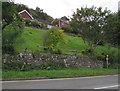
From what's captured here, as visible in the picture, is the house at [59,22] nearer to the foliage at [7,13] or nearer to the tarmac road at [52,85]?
the foliage at [7,13]

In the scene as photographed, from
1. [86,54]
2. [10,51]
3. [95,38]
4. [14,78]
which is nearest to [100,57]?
[86,54]

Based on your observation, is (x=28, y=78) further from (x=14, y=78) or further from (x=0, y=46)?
(x=0, y=46)

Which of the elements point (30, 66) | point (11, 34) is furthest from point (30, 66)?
point (11, 34)

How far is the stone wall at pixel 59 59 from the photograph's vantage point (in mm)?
13890

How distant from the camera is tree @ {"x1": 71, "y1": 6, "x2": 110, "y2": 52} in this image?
20906 millimetres

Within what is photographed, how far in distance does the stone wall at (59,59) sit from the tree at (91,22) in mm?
2873

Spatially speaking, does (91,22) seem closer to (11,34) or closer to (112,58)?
(112,58)

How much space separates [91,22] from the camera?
21.1 meters

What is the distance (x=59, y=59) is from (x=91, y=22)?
7648 millimetres

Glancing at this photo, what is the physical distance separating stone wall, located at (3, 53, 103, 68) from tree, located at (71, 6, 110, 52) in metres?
2.87

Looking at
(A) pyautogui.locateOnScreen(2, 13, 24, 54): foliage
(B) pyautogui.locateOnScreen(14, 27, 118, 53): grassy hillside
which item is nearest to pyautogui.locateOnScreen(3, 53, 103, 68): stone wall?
(A) pyautogui.locateOnScreen(2, 13, 24, 54): foliage

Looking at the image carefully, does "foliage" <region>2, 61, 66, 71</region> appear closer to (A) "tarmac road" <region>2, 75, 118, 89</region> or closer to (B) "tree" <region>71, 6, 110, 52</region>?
(A) "tarmac road" <region>2, 75, 118, 89</region>

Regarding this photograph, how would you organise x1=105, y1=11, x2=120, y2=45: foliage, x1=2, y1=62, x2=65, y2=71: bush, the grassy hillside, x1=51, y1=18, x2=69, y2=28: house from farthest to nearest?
x1=51, y1=18, x2=69, y2=28: house, x1=105, y1=11, x2=120, y2=45: foliage, the grassy hillside, x1=2, y1=62, x2=65, y2=71: bush

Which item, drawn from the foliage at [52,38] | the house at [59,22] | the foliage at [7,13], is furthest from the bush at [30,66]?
the house at [59,22]
